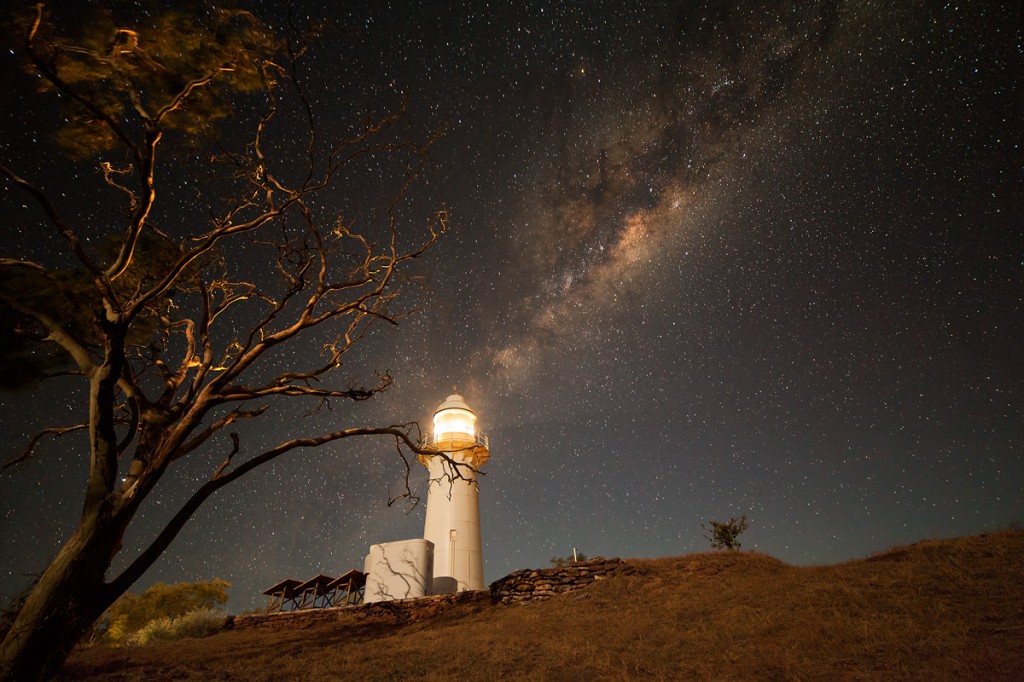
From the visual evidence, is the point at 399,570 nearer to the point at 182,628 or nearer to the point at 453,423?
the point at 182,628

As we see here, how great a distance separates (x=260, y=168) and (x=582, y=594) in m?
15.0

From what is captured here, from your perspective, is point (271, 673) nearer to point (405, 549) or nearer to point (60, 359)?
point (60, 359)

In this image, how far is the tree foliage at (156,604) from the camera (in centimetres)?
2641

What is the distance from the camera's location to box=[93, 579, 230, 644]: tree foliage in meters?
26.4

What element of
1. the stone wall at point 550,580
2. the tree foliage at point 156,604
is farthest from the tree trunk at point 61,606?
the tree foliage at point 156,604

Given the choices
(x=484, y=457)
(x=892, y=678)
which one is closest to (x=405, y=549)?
(x=484, y=457)

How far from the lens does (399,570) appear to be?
18.0 meters

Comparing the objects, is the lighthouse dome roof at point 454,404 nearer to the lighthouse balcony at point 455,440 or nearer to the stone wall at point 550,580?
the lighthouse balcony at point 455,440

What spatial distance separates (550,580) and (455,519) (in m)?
5.95

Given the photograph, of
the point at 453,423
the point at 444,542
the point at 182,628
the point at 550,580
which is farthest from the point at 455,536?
the point at 182,628

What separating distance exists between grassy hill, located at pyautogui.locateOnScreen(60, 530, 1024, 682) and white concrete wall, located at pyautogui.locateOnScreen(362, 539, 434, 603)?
2606mm

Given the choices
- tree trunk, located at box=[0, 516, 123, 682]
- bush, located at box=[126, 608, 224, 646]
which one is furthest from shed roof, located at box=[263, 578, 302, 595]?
tree trunk, located at box=[0, 516, 123, 682]

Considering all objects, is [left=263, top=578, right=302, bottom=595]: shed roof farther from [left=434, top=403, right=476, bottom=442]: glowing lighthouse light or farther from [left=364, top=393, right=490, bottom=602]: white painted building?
[left=434, top=403, right=476, bottom=442]: glowing lighthouse light

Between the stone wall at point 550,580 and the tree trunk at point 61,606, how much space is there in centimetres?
1311
